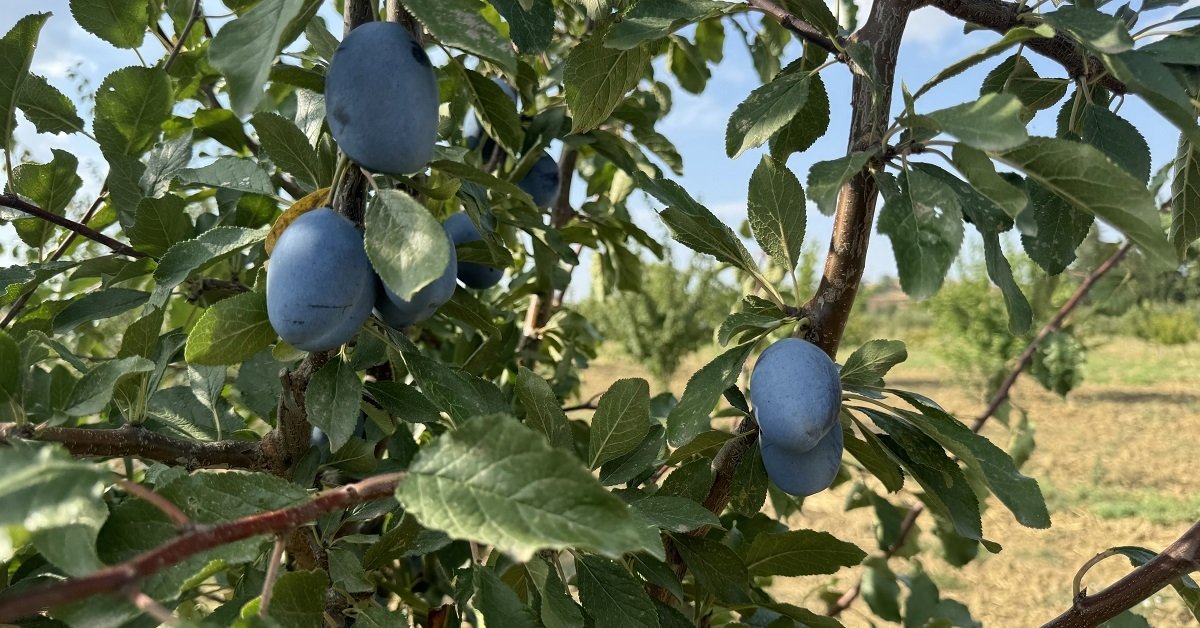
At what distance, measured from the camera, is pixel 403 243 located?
0.54 metres

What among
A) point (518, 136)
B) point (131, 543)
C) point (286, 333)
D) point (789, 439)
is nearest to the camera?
point (131, 543)

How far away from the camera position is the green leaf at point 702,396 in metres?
0.71

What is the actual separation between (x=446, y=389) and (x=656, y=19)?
1.18ft

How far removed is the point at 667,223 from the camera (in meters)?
0.80

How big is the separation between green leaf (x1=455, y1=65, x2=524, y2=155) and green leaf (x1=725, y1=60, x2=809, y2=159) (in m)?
0.23

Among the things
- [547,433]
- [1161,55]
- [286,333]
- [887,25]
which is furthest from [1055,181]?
[286,333]

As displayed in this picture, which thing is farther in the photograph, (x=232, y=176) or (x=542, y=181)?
(x=542, y=181)

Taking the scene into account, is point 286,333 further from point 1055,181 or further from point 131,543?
point 1055,181

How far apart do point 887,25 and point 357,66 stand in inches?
19.1

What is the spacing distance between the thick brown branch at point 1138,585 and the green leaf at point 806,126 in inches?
20.7

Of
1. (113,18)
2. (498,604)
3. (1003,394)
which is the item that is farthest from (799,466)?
(1003,394)

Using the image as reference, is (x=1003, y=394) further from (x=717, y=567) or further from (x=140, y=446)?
(x=140, y=446)

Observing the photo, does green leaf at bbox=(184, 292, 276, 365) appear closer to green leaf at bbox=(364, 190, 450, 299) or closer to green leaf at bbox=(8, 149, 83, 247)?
green leaf at bbox=(364, 190, 450, 299)

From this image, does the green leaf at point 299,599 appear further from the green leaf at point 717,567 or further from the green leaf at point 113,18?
the green leaf at point 113,18
